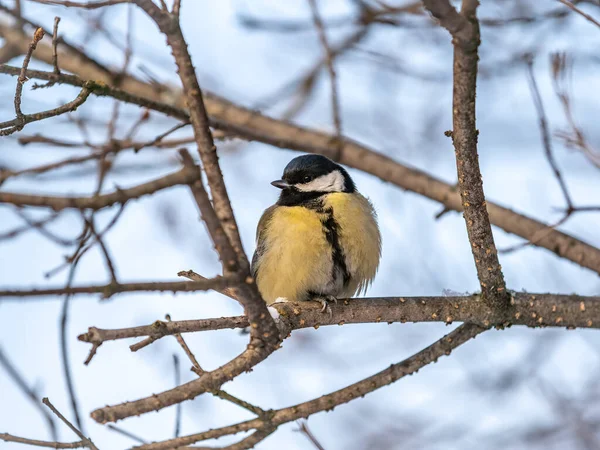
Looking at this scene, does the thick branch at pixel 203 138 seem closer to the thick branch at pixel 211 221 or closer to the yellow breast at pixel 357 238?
the thick branch at pixel 211 221

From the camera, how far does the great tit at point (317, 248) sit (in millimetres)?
3307

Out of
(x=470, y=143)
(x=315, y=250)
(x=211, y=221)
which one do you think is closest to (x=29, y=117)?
(x=211, y=221)

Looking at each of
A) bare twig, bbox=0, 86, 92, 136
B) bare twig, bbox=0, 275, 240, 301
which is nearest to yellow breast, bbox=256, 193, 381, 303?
bare twig, bbox=0, 86, 92, 136

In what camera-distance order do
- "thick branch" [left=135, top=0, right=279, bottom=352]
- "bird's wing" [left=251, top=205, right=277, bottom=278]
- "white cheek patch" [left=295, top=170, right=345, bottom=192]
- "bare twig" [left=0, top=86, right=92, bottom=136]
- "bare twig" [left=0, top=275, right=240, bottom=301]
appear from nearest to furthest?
"bare twig" [left=0, top=275, right=240, bottom=301] < "thick branch" [left=135, top=0, right=279, bottom=352] < "bare twig" [left=0, top=86, right=92, bottom=136] < "bird's wing" [left=251, top=205, right=277, bottom=278] < "white cheek patch" [left=295, top=170, right=345, bottom=192]

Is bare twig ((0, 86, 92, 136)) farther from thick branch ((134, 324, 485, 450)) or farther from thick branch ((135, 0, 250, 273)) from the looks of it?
thick branch ((134, 324, 485, 450))

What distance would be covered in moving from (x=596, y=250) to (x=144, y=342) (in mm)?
2265

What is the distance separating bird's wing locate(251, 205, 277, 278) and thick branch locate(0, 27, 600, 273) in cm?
36

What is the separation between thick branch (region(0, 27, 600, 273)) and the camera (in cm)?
345

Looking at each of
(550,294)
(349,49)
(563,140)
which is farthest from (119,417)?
(349,49)

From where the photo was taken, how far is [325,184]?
3.79m

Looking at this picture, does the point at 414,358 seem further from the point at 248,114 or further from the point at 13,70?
the point at 248,114

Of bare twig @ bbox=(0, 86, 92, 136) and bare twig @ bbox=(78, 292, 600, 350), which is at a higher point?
bare twig @ bbox=(0, 86, 92, 136)

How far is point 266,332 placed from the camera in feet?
→ 6.97

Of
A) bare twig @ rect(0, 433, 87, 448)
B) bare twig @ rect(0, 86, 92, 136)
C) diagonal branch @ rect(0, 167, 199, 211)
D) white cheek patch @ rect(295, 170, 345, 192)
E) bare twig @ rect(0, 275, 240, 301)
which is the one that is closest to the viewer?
bare twig @ rect(0, 275, 240, 301)
